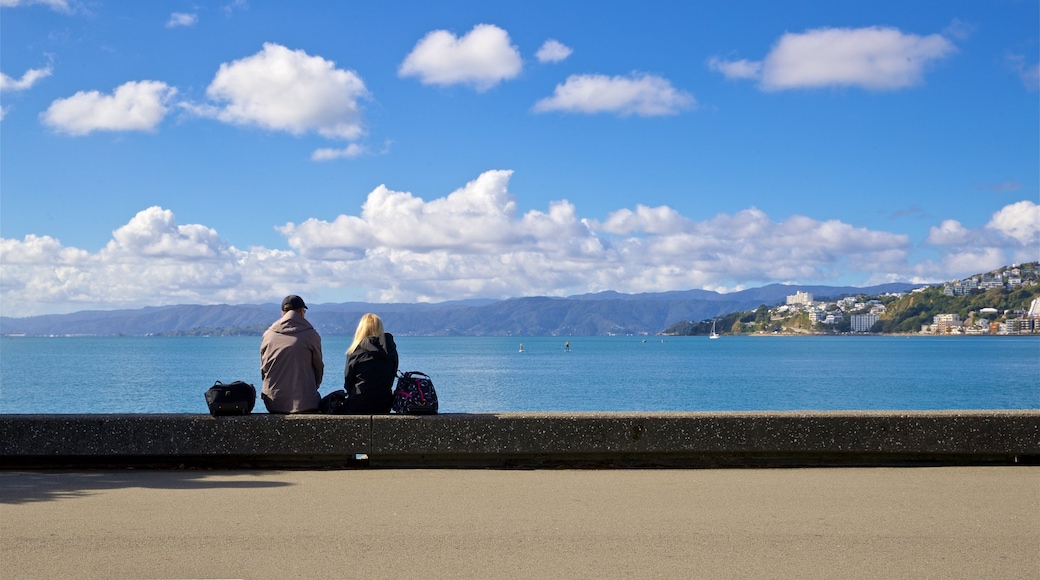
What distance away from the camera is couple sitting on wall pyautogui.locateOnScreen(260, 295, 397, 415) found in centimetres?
917

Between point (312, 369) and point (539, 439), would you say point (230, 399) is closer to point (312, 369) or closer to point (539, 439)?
point (312, 369)

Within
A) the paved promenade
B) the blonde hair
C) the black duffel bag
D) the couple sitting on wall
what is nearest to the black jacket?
the couple sitting on wall

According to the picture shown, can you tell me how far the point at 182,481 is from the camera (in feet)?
27.1

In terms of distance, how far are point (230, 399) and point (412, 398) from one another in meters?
1.65

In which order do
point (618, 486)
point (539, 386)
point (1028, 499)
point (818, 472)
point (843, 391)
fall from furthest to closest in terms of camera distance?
point (539, 386), point (843, 391), point (818, 472), point (618, 486), point (1028, 499)

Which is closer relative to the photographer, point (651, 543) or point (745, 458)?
point (651, 543)

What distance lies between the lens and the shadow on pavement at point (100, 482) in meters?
7.67

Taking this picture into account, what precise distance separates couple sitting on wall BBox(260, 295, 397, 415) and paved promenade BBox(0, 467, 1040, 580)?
0.74 meters

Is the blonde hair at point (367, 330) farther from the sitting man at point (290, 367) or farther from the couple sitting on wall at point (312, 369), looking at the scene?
the sitting man at point (290, 367)

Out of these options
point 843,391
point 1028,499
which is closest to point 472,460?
point 1028,499

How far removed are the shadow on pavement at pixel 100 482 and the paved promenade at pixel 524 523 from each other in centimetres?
3

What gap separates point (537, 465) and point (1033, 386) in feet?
212

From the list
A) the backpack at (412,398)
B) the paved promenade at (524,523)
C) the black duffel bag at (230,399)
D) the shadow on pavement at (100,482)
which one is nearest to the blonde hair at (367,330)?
the backpack at (412,398)

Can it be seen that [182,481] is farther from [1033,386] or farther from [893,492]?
[1033,386]
